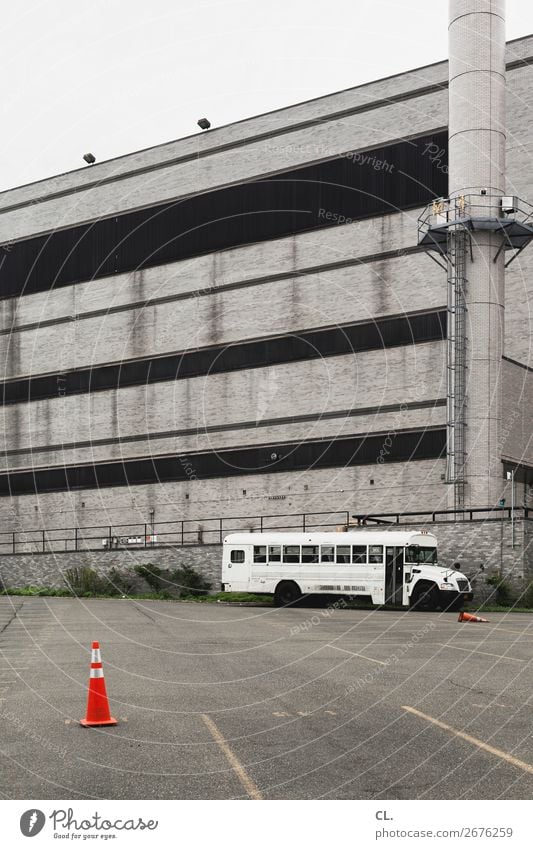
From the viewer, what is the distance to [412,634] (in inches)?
959

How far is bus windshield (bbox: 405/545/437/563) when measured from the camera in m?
36.1

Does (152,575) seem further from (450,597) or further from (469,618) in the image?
(469,618)

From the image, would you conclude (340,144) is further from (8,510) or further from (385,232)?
(8,510)

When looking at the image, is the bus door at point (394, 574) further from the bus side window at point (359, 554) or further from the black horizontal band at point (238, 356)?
the black horizontal band at point (238, 356)

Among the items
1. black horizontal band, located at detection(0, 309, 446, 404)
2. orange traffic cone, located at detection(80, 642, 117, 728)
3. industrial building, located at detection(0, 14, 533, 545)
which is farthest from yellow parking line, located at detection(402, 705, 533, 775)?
black horizontal band, located at detection(0, 309, 446, 404)

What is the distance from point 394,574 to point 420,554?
1.18 metres

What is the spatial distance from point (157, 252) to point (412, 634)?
3761 centimetres

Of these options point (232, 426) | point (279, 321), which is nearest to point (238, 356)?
point (279, 321)

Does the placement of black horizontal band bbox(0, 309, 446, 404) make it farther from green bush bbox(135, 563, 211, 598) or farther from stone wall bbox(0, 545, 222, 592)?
green bush bbox(135, 563, 211, 598)

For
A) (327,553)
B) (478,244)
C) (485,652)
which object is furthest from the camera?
(478,244)

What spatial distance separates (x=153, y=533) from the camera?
5497 cm

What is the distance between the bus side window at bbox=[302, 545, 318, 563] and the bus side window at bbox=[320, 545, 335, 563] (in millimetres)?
235

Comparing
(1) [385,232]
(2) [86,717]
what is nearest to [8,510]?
(1) [385,232]

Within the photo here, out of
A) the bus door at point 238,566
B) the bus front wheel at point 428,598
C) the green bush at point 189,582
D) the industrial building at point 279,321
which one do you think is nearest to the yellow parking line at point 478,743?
the bus front wheel at point 428,598
